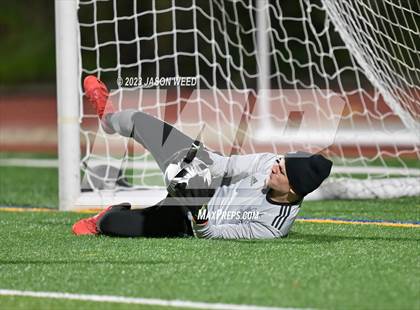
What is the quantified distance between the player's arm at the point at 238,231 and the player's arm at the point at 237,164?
1.04ft

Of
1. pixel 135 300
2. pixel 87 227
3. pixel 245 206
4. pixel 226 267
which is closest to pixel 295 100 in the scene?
pixel 87 227

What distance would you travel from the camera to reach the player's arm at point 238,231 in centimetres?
592

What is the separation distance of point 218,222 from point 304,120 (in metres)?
5.02

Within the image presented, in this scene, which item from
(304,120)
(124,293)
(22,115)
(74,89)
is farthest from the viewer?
(22,115)

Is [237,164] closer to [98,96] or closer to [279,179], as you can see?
[279,179]

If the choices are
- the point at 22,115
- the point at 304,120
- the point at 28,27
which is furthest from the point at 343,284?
the point at 28,27

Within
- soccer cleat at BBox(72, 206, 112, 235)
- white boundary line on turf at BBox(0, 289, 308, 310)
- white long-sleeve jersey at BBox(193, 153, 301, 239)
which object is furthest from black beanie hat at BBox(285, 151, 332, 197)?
white boundary line on turf at BBox(0, 289, 308, 310)

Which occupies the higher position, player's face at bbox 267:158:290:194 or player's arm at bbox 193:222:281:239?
player's face at bbox 267:158:290:194

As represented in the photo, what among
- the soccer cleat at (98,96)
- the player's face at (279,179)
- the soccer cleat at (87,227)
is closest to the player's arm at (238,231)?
the player's face at (279,179)

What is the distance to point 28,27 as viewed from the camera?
31.8m

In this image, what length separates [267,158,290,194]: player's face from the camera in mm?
5633

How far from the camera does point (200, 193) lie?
5.88m

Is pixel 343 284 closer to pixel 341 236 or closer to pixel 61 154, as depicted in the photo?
pixel 341 236

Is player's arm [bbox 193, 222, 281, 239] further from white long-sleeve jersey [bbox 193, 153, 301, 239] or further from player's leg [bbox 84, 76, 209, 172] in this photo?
player's leg [bbox 84, 76, 209, 172]
